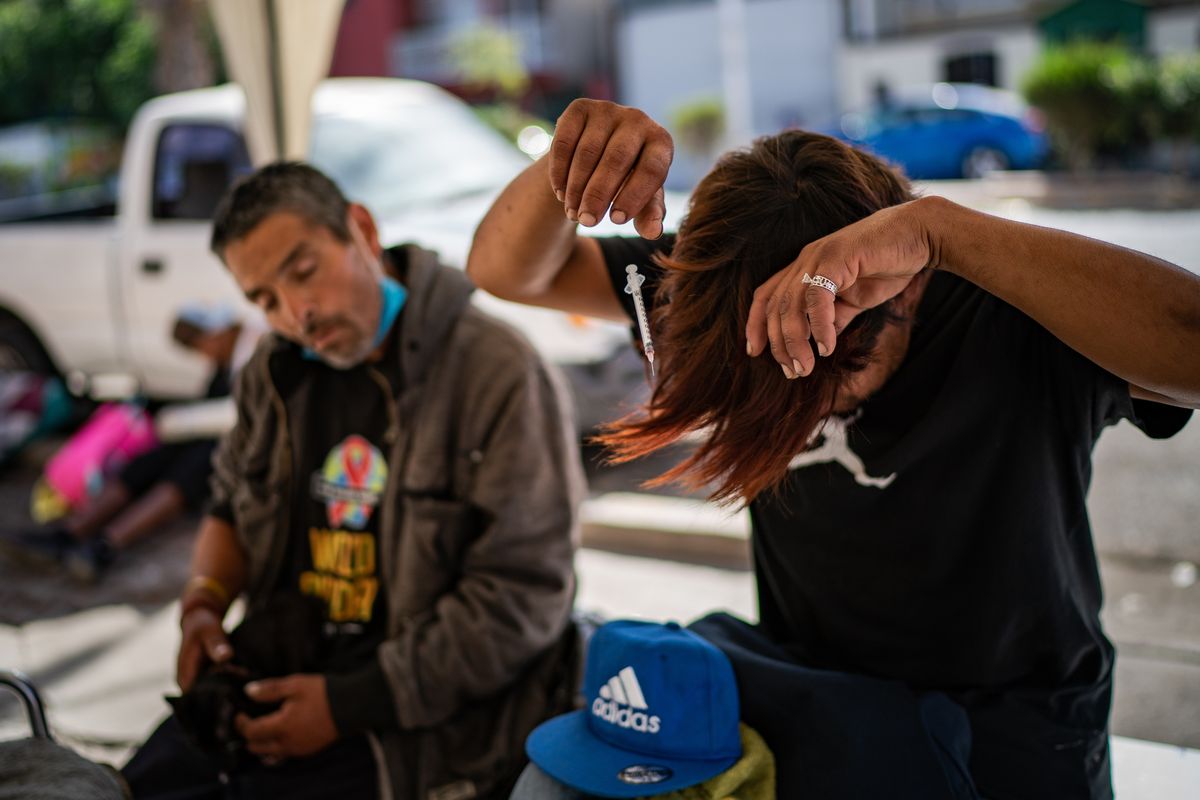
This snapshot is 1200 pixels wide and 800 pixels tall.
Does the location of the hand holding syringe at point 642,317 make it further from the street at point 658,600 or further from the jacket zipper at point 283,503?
the street at point 658,600

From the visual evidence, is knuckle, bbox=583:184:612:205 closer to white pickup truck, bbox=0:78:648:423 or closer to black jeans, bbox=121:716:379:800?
black jeans, bbox=121:716:379:800

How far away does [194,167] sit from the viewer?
244 inches

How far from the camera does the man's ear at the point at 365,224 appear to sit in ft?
7.41

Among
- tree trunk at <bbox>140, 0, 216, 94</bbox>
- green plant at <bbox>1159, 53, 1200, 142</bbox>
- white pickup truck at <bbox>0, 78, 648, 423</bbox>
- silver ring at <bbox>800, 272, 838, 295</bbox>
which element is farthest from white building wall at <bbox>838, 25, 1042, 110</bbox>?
silver ring at <bbox>800, 272, 838, 295</bbox>

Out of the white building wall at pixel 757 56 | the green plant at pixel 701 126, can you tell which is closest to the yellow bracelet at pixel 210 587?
the green plant at pixel 701 126

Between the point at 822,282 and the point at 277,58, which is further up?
the point at 277,58

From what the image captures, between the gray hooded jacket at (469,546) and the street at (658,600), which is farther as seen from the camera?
the street at (658,600)

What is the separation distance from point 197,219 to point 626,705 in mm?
5461

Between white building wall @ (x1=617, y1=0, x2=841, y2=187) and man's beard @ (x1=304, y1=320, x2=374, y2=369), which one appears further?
white building wall @ (x1=617, y1=0, x2=841, y2=187)

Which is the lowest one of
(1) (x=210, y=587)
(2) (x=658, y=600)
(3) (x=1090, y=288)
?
(2) (x=658, y=600)

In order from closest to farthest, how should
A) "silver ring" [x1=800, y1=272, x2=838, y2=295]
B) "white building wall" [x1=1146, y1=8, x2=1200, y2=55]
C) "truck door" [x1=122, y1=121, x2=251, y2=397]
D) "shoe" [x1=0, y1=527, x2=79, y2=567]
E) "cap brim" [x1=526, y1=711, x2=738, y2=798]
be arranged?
"silver ring" [x1=800, y1=272, x2=838, y2=295]
"cap brim" [x1=526, y1=711, x2=738, y2=798]
"shoe" [x1=0, y1=527, x2=79, y2=567]
"truck door" [x1=122, y1=121, x2=251, y2=397]
"white building wall" [x1=1146, y1=8, x2=1200, y2=55]

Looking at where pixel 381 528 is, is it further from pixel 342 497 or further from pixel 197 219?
pixel 197 219

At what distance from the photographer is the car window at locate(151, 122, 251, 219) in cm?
612

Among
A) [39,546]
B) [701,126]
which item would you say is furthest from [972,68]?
[39,546]
